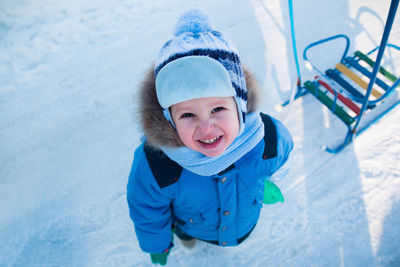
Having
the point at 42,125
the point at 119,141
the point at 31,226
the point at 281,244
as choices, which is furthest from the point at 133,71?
the point at 281,244

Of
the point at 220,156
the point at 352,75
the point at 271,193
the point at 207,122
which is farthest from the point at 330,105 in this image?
the point at 207,122

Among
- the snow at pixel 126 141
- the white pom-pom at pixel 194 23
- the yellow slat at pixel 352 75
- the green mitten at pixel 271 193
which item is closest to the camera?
the white pom-pom at pixel 194 23

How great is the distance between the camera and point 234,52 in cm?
76

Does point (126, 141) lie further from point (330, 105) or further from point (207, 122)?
point (330, 105)

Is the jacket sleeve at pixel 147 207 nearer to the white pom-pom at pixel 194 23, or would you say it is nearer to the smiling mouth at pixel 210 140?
the smiling mouth at pixel 210 140

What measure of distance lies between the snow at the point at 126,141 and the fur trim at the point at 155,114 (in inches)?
5.2

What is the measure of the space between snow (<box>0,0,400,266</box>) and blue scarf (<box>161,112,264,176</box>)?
0.20 metres

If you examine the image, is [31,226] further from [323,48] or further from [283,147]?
[323,48]

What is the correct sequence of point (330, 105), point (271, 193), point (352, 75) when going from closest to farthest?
point (271, 193) → point (330, 105) → point (352, 75)

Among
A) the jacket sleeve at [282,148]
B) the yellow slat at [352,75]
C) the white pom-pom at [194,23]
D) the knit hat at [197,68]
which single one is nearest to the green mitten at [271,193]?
the jacket sleeve at [282,148]

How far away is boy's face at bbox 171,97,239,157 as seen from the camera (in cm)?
69

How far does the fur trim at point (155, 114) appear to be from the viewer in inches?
31.8

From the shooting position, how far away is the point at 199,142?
75 cm

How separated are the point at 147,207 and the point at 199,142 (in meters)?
0.41
